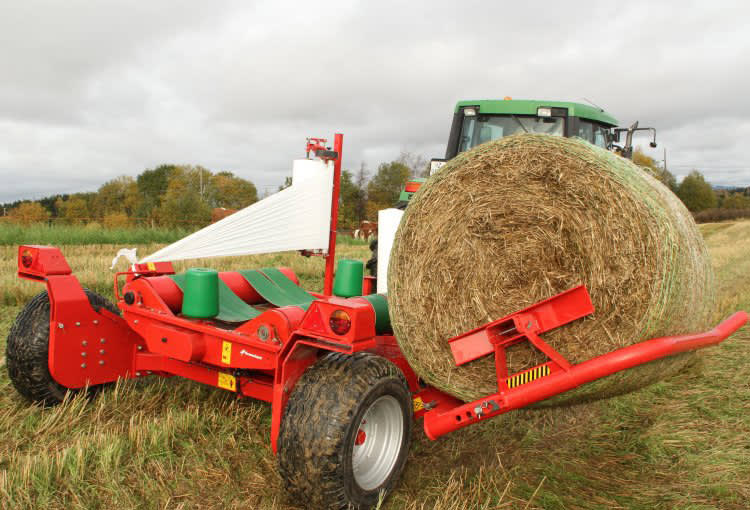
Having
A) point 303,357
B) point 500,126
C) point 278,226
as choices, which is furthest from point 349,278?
point 500,126

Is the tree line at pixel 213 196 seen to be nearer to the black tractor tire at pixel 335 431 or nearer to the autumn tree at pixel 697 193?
the autumn tree at pixel 697 193

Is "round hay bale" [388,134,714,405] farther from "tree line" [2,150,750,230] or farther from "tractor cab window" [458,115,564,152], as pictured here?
"tree line" [2,150,750,230]

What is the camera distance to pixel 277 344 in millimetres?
2842

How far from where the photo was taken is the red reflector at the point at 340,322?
8.46 ft

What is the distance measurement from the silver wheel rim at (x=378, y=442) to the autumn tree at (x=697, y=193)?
71998mm

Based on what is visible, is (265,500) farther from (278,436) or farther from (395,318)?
(395,318)

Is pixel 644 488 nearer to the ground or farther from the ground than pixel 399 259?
nearer to the ground

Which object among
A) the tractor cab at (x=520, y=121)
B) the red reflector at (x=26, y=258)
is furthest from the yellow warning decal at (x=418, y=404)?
the tractor cab at (x=520, y=121)

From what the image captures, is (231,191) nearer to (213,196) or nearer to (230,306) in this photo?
(213,196)

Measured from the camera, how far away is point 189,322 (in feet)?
10.2

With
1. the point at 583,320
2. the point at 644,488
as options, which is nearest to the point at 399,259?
the point at 583,320

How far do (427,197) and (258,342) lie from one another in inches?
43.9

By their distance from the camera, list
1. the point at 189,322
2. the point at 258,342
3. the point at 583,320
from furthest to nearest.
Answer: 1. the point at 189,322
2. the point at 258,342
3. the point at 583,320

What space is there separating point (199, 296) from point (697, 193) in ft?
247
